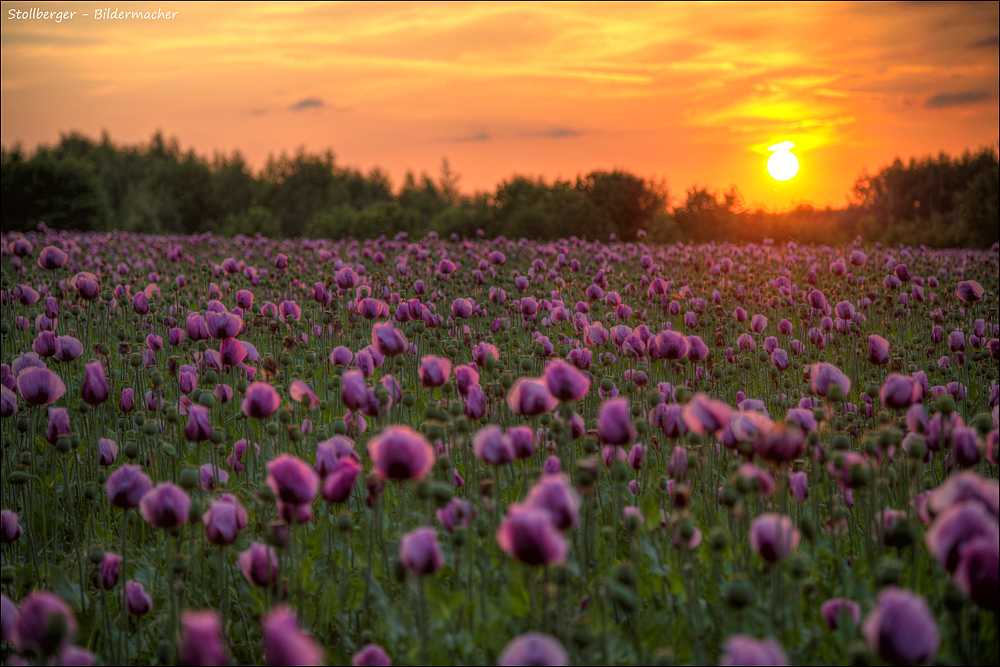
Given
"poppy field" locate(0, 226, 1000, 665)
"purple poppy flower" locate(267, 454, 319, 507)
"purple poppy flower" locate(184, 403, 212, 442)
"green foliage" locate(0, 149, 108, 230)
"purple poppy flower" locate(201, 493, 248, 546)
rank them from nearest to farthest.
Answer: "poppy field" locate(0, 226, 1000, 665)
"purple poppy flower" locate(267, 454, 319, 507)
"purple poppy flower" locate(201, 493, 248, 546)
"purple poppy flower" locate(184, 403, 212, 442)
"green foliage" locate(0, 149, 108, 230)

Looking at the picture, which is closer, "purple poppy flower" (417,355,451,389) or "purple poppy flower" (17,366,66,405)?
"purple poppy flower" (417,355,451,389)

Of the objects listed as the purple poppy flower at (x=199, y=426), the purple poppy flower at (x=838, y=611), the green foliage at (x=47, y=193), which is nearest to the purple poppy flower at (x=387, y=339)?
the purple poppy flower at (x=199, y=426)

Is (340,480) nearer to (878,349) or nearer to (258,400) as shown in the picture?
(258,400)

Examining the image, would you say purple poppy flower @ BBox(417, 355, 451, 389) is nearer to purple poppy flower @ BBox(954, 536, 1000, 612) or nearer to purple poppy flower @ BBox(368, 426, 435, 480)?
purple poppy flower @ BBox(368, 426, 435, 480)

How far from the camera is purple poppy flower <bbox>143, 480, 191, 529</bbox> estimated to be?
2043 millimetres

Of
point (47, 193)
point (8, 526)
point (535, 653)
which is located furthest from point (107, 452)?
point (47, 193)

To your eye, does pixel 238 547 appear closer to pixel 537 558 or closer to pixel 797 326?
pixel 537 558

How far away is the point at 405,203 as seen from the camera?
84562mm

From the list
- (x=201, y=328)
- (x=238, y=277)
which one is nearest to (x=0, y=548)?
(x=201, y=328)

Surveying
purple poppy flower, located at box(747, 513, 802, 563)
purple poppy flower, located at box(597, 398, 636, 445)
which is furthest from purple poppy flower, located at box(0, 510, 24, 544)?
purple poppy flower, located at box(747, 513, 802, 563)

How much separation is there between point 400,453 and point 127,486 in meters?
1.01

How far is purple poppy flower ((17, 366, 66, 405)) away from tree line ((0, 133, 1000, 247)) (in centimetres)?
1382

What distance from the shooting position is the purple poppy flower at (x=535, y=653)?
60.0 inches

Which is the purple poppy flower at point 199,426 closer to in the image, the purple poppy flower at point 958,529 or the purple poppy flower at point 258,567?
the purple poppy flower at point 258,567
